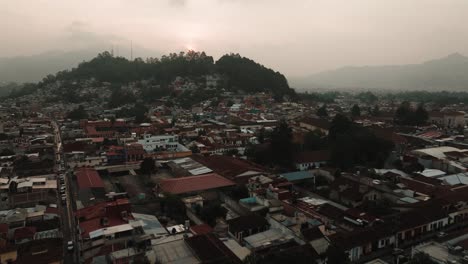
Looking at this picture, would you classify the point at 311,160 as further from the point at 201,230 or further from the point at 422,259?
the point at 422,259

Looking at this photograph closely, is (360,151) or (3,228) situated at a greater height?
(360,151)

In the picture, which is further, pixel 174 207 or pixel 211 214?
pixel 174 207

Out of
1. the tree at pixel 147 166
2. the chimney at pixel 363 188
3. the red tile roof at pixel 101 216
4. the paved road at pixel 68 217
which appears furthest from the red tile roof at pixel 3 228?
the chimney at pixel 363 188

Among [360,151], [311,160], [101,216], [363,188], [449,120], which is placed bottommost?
[101,216]

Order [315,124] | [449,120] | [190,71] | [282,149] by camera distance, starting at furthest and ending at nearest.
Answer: [190,71] < [449,120] < [315,124] < [282,149]

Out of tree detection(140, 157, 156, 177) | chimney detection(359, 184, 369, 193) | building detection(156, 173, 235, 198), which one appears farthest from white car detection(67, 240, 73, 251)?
chimney detection(359, 184, 369, 193)

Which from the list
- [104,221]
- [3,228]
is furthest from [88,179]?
[104,221]

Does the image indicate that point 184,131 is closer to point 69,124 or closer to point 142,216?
point 69,124
